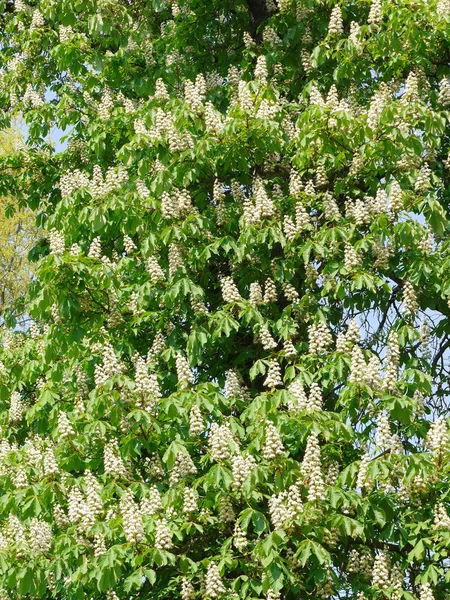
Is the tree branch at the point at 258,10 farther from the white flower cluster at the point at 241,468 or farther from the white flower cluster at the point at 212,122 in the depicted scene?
the white flower cluster at the point at 241,468

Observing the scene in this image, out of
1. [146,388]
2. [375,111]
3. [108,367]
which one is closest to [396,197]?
[375,111]

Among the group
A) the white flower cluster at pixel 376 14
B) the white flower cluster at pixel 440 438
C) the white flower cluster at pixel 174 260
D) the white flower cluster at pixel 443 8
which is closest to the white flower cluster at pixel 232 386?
the white flower cluster at pixel 174 260

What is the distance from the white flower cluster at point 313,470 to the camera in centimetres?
852

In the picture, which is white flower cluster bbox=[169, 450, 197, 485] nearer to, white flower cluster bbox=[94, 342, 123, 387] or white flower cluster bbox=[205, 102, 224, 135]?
white flower cluster bbox=[94, 342, 123, 387]

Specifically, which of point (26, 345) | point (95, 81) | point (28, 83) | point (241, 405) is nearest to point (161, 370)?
point (241, 405)

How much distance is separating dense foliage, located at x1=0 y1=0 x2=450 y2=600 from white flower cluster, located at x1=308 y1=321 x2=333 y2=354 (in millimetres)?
19

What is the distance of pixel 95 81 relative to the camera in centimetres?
1274

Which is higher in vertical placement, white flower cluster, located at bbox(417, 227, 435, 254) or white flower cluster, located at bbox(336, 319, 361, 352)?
white flower cluster, located at bbox(417, 227, 435, 254)

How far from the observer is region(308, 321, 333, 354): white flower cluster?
9664 millimetres

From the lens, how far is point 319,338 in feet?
31.7

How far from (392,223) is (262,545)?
3.32 metres

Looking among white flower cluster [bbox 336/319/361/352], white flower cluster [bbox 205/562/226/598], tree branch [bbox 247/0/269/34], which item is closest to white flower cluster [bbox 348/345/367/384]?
white flower cluster [bbox 336/319/361/352]

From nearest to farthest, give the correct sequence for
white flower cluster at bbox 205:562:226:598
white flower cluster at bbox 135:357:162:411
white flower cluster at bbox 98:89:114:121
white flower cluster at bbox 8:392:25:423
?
white flower cluster at bbox 205:562:226:598 < white flower cluster at bbox 135:357:162:411 < white flower cluster at bbox 8:392:25:423 < white flower cluster at bbox 98:89:114:121

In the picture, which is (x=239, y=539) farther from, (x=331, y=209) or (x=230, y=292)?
(x=331, y=209)
